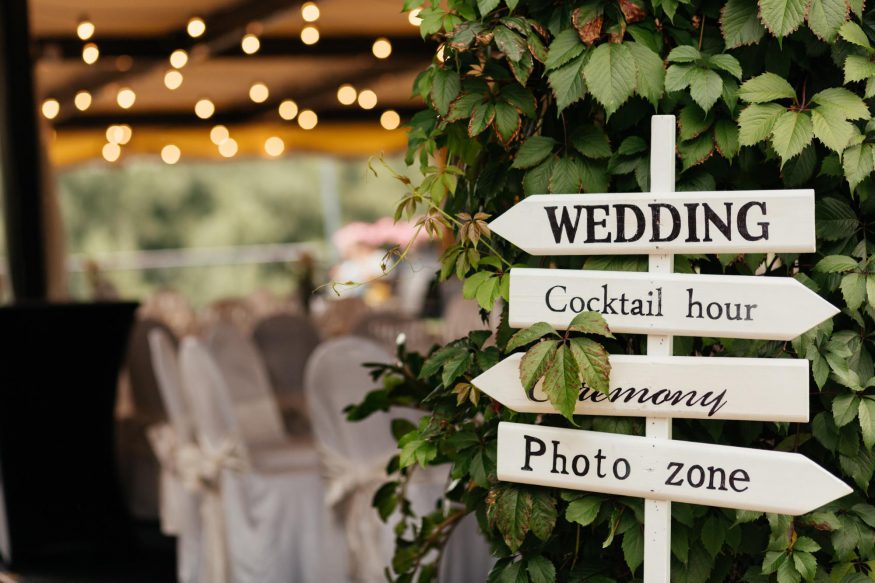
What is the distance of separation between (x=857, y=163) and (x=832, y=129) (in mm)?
62

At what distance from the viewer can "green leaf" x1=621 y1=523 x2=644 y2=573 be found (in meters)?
1.57

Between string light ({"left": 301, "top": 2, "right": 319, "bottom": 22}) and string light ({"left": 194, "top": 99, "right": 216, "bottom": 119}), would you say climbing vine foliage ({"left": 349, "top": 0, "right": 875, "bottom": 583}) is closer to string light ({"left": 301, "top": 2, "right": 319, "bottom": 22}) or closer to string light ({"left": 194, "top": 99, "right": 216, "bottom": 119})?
string light ({"left": 301, "top": 2, "right": 319, "bottom": 22})

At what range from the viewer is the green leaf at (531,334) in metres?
1.50

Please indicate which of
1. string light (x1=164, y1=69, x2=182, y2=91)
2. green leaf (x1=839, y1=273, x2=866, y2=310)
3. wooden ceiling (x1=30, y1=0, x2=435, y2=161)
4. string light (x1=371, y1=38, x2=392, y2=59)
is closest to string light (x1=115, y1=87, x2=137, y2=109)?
wooden ceiling (x1=30, y1=0, x2=435, y2=161)

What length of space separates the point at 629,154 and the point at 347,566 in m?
2.27

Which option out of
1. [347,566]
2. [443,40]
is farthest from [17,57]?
[443,40]

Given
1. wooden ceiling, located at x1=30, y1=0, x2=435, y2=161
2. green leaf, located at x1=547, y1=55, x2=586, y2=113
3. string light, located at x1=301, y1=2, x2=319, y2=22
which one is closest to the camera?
green leaf, located at x1=547, y1=55, x2=586, y2=113

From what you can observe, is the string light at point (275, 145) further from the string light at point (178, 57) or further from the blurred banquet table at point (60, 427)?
the blurred banquet table at point (60, 427)

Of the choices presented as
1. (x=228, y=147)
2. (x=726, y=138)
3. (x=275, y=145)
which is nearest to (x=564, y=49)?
(x=726, y=138)

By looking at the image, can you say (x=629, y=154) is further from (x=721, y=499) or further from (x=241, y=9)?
(x=241, y=9)

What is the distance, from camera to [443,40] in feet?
5.57

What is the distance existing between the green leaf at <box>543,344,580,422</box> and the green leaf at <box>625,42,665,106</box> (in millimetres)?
374

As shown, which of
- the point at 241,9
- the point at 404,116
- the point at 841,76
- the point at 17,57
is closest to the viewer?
the point at 841,76

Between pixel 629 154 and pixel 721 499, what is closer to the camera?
pixel 721 499
